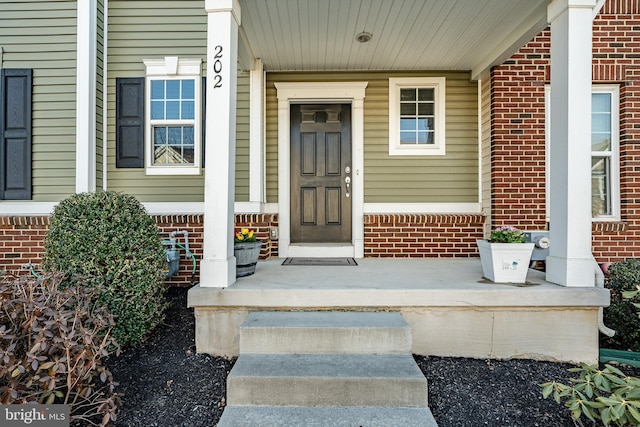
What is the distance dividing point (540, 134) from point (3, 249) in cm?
620

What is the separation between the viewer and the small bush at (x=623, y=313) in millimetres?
2930

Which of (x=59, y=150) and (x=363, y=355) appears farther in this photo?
(x=59, y=150)

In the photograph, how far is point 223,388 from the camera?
221 centimetres

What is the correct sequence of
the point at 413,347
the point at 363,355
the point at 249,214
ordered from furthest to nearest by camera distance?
the point at 249,214 < the point at 413,347 < the point at 363,355

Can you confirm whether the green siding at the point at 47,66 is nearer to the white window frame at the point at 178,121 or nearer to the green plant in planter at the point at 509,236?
the white window frame at the point at 178,121

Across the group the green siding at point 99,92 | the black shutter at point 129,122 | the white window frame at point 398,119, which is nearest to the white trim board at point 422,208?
the white window frame at point 398,119

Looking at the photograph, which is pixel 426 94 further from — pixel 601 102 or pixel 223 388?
pixel 223 388

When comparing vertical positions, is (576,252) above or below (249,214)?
below

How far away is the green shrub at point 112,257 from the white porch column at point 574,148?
9.87ft

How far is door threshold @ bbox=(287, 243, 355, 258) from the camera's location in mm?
4363

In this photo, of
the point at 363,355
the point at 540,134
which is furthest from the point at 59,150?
the point at 540,134

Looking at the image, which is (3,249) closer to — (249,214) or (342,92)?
(249,214)

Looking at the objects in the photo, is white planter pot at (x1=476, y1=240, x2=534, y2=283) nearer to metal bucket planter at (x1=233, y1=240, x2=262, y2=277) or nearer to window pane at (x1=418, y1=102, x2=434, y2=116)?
metal bucket planter at (x1=233, y1=240, x2=262, y2=277)

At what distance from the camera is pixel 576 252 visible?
2.57 metres
